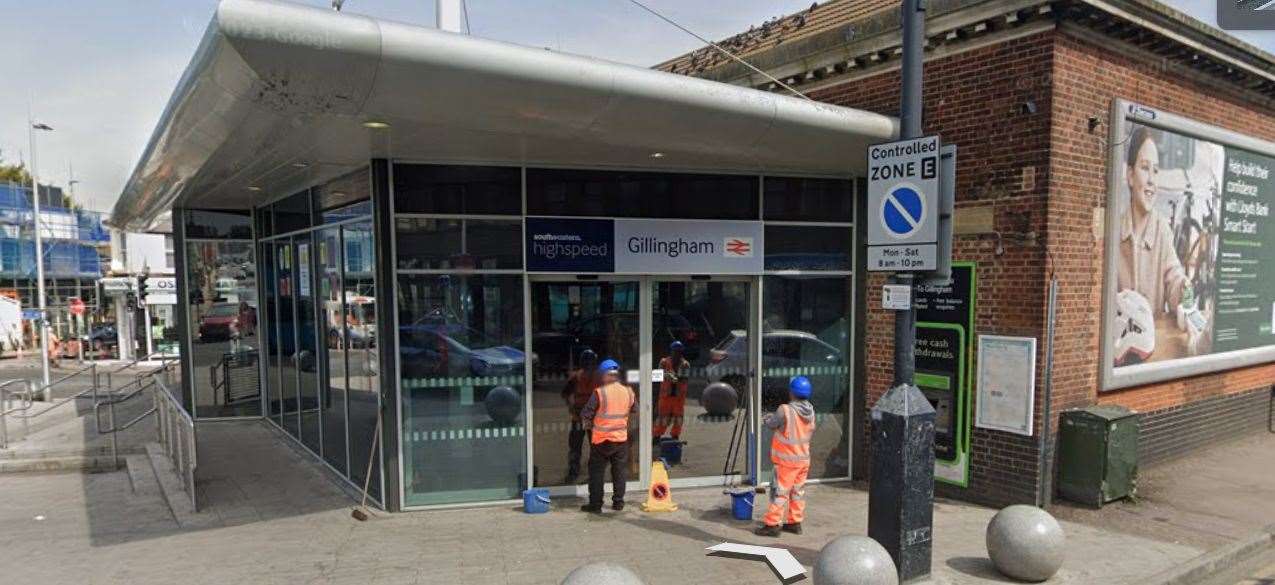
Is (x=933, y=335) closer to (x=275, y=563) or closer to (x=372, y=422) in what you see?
(x=372, y=422)

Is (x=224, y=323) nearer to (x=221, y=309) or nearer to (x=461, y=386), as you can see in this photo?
(x=221, y=309)

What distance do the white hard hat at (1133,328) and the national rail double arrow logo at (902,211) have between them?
4.03 meters

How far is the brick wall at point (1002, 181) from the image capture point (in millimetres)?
6695

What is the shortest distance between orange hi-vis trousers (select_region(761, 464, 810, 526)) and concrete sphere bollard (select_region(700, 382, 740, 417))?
1.63m

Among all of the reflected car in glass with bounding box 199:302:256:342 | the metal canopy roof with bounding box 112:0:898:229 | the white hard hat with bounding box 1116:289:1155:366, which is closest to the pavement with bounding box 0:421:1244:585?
the white hard hat with bounding box 1116:289:1155:366

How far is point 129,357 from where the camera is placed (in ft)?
85.7

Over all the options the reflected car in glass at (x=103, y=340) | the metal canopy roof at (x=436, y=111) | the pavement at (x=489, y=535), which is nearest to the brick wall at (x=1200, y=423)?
the pavement at (x=489, y=535)

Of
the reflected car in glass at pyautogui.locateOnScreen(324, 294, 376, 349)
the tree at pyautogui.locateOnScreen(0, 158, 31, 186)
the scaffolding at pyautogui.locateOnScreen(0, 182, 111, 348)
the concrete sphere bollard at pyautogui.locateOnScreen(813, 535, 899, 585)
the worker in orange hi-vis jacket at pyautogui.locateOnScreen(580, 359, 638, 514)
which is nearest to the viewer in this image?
the concrete sphere bollard at pyautogui.locateOnScreen(813, 535, 899, 585)

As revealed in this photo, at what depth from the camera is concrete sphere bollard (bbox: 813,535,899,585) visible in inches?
174

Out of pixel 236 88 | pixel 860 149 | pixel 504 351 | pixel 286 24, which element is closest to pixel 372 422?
pixel 504 351

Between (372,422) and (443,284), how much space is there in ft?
5.39

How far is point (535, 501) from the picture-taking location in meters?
6.77

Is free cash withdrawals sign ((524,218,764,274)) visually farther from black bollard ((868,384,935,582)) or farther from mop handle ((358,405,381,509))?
black bollard ((868,384,935,582))

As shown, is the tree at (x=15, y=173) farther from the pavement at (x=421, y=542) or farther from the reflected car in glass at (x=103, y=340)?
the pavement at (x=421, y=542)
